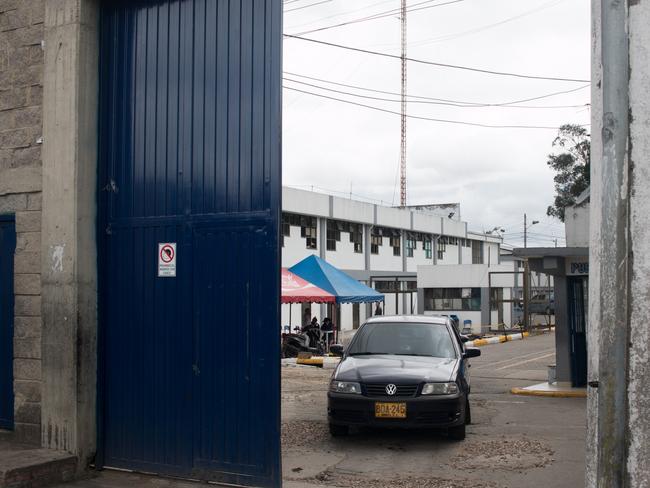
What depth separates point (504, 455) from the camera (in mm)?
9117

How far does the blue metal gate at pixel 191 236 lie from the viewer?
21.2 ft

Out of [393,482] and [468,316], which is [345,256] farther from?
[393,482]

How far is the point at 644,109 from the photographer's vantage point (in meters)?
4.47

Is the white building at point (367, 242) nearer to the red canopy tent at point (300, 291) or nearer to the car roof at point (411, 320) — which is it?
the red canopy tent at point (300, 291)

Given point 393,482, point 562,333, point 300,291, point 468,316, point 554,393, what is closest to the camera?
point 393,482

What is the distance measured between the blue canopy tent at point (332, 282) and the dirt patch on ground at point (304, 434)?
1147cm

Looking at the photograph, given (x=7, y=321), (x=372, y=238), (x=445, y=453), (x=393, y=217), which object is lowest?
(x=445, y=453)

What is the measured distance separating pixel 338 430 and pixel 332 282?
1332 centimetres

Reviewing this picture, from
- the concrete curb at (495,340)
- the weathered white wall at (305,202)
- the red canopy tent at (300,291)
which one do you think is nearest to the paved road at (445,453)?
the red canopy tent at (300,291)

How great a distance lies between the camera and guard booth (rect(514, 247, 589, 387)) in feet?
52.2

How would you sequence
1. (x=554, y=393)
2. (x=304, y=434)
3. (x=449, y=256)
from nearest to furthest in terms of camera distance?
(x=304, y=434) → (x=554, y=393) → (x=449, y=256)

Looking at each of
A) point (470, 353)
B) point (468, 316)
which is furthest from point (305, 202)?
point (470, 353)

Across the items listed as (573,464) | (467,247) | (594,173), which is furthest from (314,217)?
(594,173)

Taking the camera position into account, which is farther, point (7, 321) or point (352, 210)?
point (352, 210)
